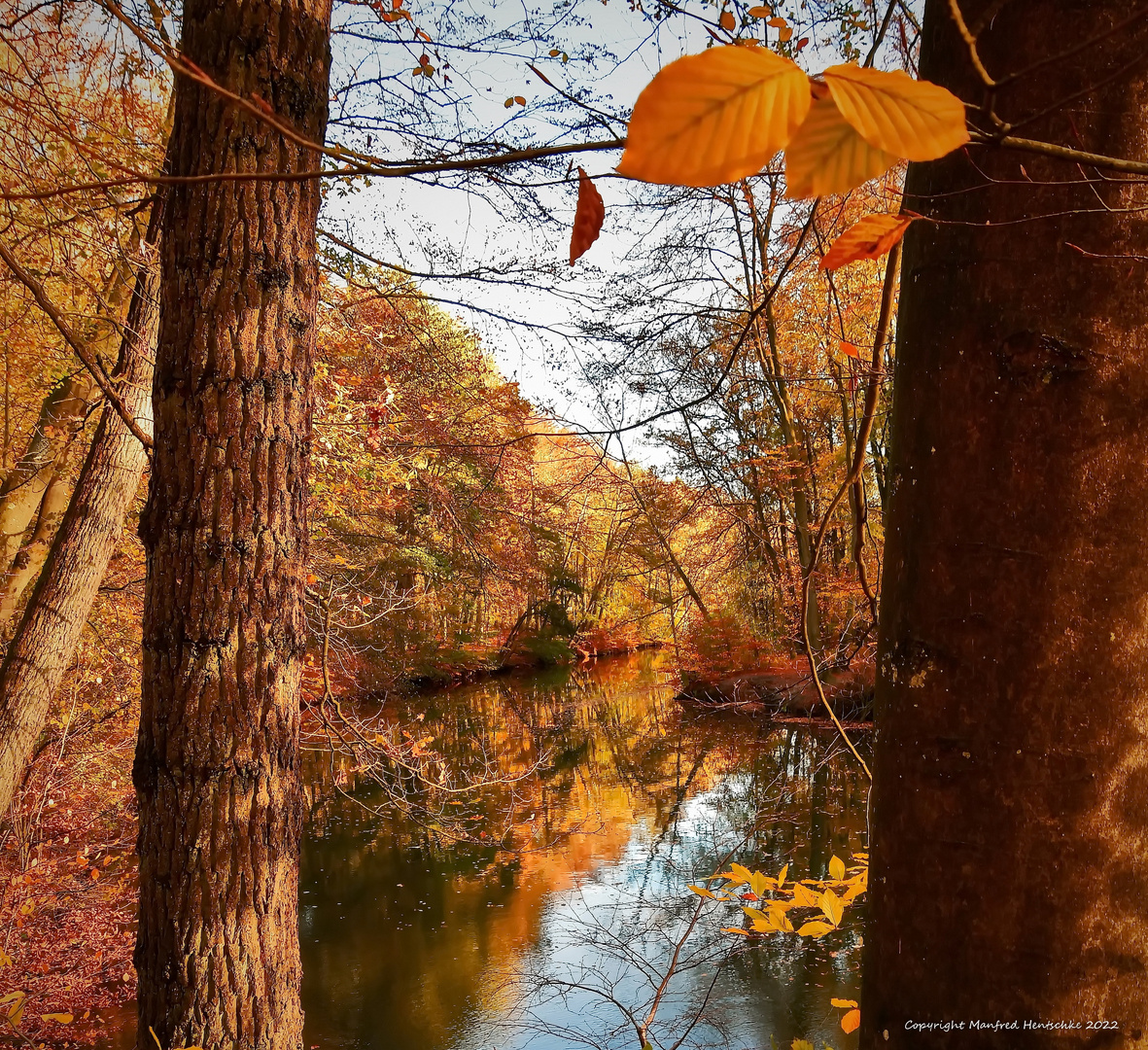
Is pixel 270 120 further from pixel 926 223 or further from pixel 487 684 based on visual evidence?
pixel 487 684

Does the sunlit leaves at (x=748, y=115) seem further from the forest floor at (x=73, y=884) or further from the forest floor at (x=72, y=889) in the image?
the forest floor at (x=72, y=889)

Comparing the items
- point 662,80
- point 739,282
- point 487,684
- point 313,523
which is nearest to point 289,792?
point 662,80

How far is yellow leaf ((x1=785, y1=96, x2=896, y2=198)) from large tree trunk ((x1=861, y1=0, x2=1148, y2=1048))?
34 centimetres

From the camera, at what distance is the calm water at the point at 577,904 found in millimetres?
5379

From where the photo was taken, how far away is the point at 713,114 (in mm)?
313

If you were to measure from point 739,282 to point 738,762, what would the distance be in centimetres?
587

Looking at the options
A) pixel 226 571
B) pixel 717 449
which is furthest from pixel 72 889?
pixel 717 449

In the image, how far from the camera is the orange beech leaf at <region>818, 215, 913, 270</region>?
0.61 m

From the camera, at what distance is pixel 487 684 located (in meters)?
18.2

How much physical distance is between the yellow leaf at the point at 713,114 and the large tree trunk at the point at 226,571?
64.4 inches

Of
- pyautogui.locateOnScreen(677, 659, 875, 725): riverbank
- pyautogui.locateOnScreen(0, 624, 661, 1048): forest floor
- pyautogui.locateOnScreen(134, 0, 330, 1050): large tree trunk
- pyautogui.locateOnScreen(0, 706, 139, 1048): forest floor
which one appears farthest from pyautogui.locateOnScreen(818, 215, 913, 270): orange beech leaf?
pyautogui.locateOnScreen(677, 659, 875, 725): riverbank

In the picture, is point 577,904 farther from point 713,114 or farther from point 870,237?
point 713,114

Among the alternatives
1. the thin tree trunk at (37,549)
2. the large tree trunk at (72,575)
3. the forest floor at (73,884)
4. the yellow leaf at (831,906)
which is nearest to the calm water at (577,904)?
the forest floor at (73,884)

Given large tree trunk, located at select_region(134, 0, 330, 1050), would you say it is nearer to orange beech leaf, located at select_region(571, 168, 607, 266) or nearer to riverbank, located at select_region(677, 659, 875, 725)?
orange beech leaf, located at select_region(571, 168, 607, 266)
